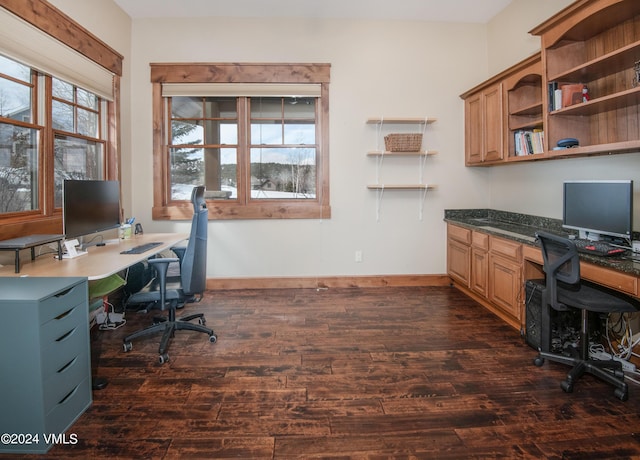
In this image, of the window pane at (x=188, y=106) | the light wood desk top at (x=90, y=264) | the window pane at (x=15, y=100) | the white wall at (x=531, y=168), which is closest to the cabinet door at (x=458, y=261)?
the white wall at (x=531, y=168)

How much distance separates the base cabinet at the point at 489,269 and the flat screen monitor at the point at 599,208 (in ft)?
1.49

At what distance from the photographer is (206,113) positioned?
13.5 feet

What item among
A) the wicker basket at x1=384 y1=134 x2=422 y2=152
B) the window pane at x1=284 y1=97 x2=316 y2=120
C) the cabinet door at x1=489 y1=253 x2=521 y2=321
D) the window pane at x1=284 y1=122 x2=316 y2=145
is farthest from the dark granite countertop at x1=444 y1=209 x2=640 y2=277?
the window pane at x1=284 y1=97 x2=316 y2=120

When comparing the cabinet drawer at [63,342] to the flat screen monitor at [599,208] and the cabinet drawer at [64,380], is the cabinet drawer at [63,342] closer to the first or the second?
the cabinet drawer at [64,380]

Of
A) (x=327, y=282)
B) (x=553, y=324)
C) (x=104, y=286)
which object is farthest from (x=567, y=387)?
(x=104, y=286)

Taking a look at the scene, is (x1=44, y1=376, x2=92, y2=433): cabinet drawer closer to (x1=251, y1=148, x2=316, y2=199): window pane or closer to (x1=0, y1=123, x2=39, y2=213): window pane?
(x1=0, y1=123, x2=39, y2=213): window pane

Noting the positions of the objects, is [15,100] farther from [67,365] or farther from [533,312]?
[533,312]

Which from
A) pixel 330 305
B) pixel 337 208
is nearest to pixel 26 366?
pixel 330 305

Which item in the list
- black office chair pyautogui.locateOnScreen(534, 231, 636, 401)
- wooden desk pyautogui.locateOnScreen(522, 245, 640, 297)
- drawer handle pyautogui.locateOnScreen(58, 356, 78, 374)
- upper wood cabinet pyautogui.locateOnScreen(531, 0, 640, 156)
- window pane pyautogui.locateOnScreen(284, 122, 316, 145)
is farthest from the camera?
window pane pyautogui.locateOnScreen(284, 122, 316, 145)

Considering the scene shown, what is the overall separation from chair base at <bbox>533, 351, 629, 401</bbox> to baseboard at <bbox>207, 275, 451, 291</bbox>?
2068 millimetres

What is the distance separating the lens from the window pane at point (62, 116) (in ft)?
9.49

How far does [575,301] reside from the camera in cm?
208

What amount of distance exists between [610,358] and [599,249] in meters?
0.87

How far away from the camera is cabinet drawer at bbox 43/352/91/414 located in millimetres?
1610
